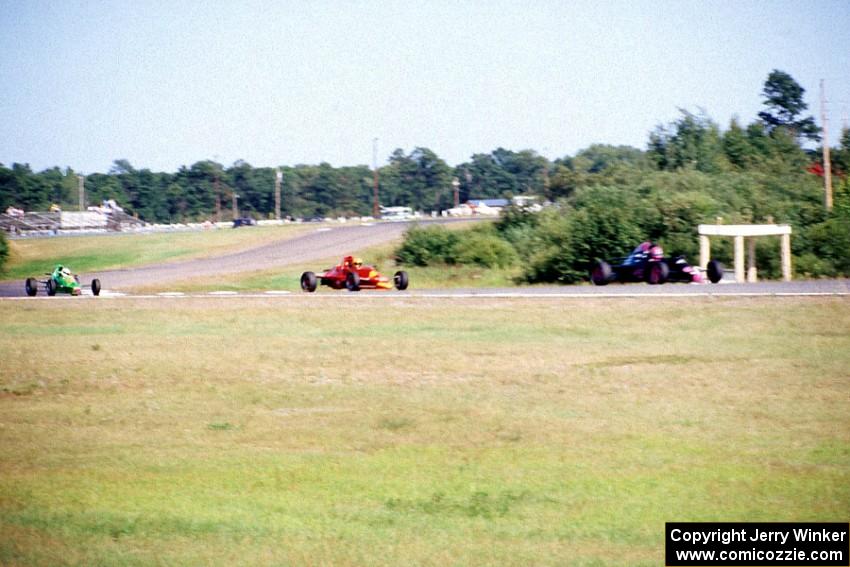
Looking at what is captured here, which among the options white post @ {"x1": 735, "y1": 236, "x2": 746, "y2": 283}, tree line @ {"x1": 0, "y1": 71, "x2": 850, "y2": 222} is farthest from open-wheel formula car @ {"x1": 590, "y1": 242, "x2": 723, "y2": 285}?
tree line @ {"x1": 0, "y1": 71, "x2": 850, "y2": 222}

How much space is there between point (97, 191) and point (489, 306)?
149m

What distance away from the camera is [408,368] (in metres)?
17.7

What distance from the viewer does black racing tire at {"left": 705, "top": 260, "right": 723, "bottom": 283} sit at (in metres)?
31.3

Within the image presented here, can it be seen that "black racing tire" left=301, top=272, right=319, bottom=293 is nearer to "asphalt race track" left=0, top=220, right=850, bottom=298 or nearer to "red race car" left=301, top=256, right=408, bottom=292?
"red race car" left=301, top=256, right=408, bottom=292

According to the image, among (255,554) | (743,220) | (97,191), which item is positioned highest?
(97,191)

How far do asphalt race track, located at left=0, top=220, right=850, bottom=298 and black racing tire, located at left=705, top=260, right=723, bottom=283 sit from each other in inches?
22.7

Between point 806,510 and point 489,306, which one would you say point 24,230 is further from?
point 806,510

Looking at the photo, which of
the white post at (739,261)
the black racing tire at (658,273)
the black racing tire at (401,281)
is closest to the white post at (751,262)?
the white post at (739,261)

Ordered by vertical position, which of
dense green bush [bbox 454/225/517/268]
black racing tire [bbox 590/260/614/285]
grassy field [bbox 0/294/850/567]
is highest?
dense green bush [bbox 454/225/517/268]

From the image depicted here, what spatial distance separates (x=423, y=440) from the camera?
1241cm

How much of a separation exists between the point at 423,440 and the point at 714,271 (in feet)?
69.4

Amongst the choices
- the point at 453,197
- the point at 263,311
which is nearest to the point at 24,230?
the point at 453,197

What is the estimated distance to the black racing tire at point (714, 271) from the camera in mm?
31297

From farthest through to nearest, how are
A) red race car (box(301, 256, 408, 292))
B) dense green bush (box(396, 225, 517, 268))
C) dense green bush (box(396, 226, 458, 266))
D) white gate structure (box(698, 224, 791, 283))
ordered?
dense green bush (box(396, 226, 458, 266)) < dense green bush (box(396, 225, 517, 268)) < red race car (box(301, 256, 408, 292)) < white gate structure (box(698, 224, 791, 283))
